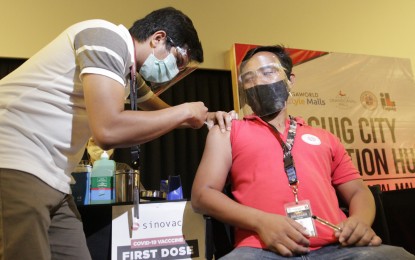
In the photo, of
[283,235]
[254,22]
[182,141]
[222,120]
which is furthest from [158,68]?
[254,22]

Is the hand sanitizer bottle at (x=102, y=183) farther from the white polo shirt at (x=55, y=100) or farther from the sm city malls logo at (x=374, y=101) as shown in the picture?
the sm city malls logo at (x=374, y=101)

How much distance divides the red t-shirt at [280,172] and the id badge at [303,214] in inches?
0.8

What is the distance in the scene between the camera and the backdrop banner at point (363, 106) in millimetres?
3303

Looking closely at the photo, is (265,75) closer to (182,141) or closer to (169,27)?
(169,27)

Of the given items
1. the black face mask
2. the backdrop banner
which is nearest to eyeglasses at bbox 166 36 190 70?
the black face mask

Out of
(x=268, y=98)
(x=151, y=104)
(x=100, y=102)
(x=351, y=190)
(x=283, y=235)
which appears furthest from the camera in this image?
(x=151, y=104)

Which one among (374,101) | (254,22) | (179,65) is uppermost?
(254,22)

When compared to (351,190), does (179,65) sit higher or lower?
higher

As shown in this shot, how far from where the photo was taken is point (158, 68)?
55.2 inches

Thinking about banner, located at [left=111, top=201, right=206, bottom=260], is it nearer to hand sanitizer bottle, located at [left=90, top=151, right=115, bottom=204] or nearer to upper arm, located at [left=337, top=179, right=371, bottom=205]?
hand sanitizer bottle, located at [left=90, top=151, right=115, bottom=204]

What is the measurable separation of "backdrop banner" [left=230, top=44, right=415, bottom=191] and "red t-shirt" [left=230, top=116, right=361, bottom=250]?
1653 mm

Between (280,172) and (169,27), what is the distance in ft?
2.22

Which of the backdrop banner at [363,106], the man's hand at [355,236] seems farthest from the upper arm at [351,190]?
the backdrop banner at [363,106]

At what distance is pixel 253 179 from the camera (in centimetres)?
139
